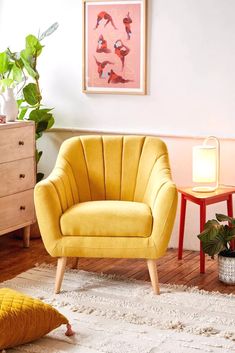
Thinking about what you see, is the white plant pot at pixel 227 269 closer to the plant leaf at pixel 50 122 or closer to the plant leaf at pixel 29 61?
the plant leaf at pixel 50 122

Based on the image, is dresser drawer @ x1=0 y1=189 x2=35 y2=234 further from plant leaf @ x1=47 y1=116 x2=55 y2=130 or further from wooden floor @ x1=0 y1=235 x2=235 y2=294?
plant leaf @ x1=47 y1=116 x2=55 y2=130

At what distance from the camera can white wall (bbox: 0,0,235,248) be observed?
4.70 m

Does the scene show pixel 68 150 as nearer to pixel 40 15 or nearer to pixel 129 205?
pixel 129 205

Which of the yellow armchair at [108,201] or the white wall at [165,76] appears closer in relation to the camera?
the yellow armchair at [108,201]

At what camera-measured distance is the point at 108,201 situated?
4.30 metres

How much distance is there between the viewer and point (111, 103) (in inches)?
201

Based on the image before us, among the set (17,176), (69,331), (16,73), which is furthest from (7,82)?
(69,331)

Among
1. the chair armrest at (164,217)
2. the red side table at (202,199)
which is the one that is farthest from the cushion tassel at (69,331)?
the red side table at (202,199)

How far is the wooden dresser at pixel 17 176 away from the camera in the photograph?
4.73 metres

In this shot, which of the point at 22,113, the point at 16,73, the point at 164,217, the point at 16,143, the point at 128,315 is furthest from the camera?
the point at 22,113

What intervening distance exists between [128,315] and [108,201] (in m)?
0.85

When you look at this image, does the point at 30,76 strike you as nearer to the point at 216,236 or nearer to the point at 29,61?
the point at 29,61

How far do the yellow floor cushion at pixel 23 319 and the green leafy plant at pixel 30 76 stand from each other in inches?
77.3

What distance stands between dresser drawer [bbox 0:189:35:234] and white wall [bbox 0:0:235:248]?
19.5 inches
